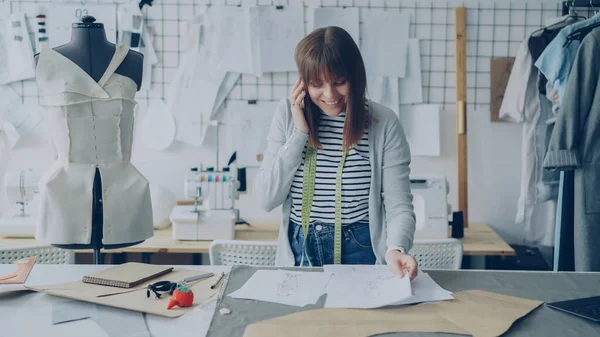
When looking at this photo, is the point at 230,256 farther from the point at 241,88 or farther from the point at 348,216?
the point at 241,88

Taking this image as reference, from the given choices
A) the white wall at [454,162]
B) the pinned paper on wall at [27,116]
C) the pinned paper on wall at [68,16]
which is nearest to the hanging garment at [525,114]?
the white wall at [454,162]

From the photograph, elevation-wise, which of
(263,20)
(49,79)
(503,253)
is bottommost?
(503,253)

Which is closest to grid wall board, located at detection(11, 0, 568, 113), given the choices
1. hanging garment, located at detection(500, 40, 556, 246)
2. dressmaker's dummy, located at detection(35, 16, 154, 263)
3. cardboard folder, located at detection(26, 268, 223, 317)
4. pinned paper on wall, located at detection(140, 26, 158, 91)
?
pinned paper on wall, located at detection(140, 26, 158, 91)

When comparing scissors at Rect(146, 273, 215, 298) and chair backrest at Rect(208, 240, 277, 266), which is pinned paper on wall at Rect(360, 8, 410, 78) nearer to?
chair backrest at Rect(208, 240, 277, 266)

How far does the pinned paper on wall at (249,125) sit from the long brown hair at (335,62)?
1641mm

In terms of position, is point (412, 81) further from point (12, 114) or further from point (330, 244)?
point (12, 114)

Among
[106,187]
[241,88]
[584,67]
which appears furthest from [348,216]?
[241,88]

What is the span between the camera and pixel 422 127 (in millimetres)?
3338

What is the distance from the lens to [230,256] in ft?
6.91

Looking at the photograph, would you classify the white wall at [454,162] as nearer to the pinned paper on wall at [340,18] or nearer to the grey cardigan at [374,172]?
the pinned paper on wall at [340,18]

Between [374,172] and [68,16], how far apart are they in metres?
2.24

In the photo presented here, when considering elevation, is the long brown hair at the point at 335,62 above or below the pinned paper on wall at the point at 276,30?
below

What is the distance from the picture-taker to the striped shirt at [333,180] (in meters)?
1.78

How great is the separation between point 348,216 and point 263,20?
5.93 feet
